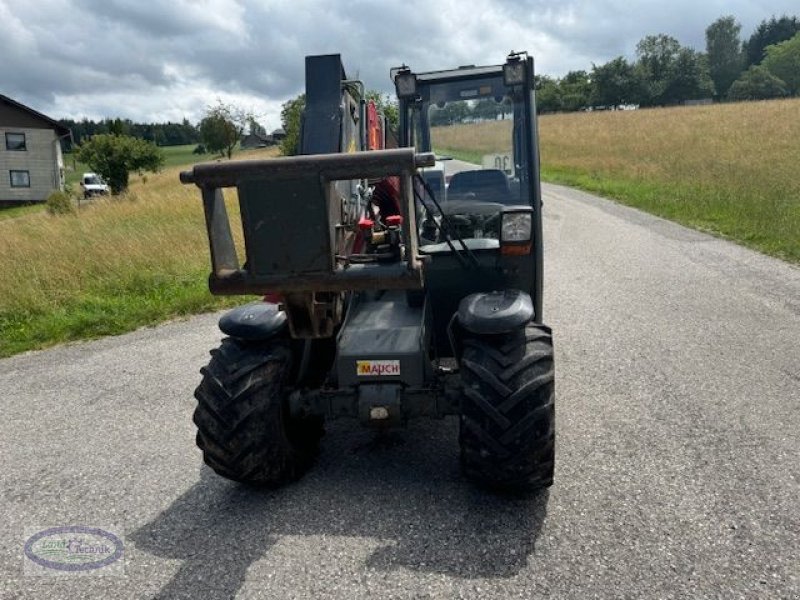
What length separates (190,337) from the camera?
7.84m

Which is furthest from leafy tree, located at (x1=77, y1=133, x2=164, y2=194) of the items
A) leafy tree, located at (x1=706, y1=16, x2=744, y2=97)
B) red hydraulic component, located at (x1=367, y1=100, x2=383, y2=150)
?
leafy tree, located at (x1=706, y1=16, x2=744, y2=97)

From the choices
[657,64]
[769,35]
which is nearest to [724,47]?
[769,35]

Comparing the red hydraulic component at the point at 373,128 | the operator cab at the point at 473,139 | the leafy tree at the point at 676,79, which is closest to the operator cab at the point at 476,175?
the operator cab at the point at 473,139

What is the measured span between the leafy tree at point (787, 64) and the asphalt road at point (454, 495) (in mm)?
77406

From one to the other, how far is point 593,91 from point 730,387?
74.7m

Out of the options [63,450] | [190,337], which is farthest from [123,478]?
[190,337]

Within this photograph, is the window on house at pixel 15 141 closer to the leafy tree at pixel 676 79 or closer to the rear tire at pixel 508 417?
the rear tire at pixel 508 417

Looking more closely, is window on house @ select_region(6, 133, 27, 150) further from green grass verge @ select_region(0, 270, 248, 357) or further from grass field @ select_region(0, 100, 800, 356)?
green grass verge @ select_region(0, 270, 248, 357)

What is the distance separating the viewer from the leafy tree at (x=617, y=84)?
71938 mm

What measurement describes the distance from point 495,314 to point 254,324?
1.32m

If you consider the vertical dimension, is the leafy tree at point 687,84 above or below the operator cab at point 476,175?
above

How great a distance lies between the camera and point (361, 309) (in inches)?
172

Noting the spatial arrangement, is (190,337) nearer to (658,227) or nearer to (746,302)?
(746,302)
